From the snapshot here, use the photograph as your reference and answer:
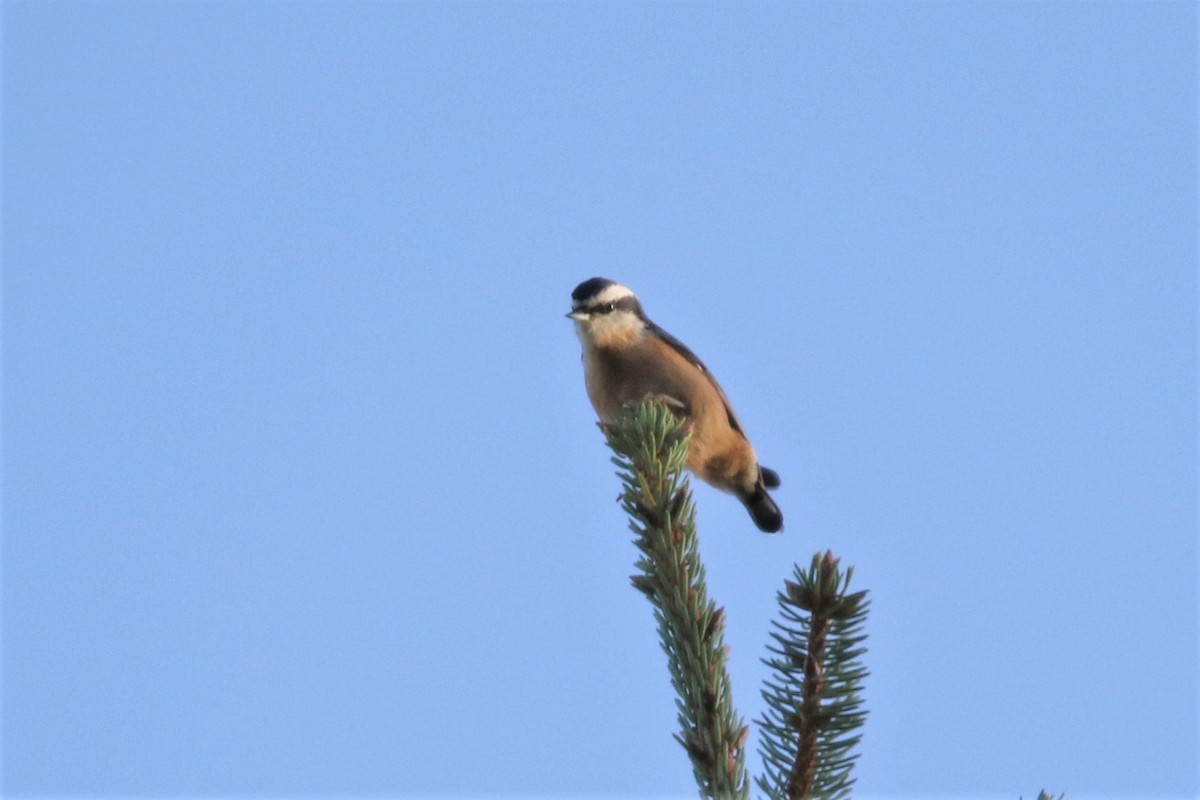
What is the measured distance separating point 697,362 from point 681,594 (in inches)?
195

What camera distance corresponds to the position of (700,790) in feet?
8.64

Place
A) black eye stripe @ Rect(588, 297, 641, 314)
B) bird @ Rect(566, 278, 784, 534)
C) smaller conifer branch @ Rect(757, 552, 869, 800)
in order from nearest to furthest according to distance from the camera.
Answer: smaller conifer branch @ Rect(757, 552, 869, 800) < bird @ Rect(566, 278, 784, 534) < black eye stripe @ Rect(588, 297, 641, 314)

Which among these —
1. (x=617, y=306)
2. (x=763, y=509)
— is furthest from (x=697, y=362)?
(x=763, y=509)

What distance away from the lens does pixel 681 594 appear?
117 inches

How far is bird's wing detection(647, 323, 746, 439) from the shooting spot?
7789mm

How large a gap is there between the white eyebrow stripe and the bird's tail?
1465 mm

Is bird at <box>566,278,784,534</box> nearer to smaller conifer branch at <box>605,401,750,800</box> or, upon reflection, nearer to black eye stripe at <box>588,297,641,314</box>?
black eye stripe at <box>588,297,641,314</box>

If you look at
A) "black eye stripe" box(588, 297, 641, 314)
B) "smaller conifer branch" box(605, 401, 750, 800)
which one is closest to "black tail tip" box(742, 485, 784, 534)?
"black eye stripe" box(588, 297, 641, 314)

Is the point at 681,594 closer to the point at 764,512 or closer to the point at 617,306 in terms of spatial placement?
the point at 617,306

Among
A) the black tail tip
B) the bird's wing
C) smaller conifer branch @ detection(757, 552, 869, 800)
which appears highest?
the bird's wing

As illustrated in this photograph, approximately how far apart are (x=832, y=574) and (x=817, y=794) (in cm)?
43

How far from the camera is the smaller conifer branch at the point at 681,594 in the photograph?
8.75 ft

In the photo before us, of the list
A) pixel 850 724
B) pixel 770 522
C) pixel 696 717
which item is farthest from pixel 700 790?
pixel 770 522

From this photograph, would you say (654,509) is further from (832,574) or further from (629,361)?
(629,361)
